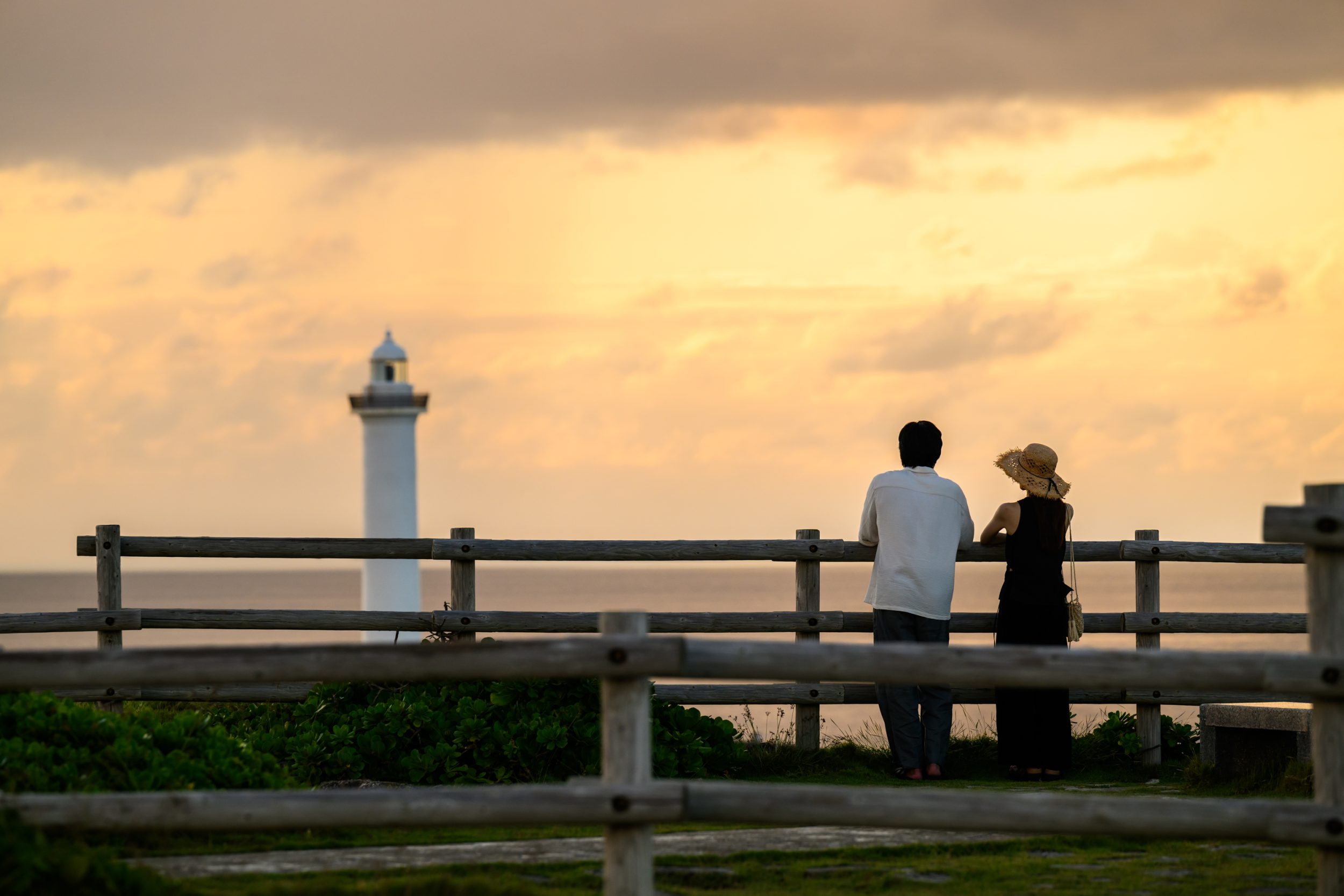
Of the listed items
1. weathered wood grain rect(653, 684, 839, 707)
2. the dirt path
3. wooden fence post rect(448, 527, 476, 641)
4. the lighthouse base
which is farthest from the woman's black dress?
the lighthouse base

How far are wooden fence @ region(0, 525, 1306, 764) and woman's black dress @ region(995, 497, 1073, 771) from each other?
0.35 meters

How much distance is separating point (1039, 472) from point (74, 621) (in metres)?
6.59

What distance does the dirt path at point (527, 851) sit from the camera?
239 inches

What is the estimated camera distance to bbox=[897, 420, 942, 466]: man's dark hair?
9.38m

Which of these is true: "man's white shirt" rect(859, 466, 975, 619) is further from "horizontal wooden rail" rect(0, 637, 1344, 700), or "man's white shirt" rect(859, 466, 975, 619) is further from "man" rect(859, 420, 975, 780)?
"horizontal wooden rail" rect(0, 637, 1344, 700)

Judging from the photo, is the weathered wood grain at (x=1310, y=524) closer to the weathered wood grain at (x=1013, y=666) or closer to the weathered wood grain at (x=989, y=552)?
the weathered wood grain at (x=1013, y=666)

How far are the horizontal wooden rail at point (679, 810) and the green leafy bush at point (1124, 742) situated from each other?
5.01m

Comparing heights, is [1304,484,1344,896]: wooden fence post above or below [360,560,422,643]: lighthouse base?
above

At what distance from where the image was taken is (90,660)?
5.02 m

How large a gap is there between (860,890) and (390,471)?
33349 millimetres

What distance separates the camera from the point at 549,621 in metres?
10.1

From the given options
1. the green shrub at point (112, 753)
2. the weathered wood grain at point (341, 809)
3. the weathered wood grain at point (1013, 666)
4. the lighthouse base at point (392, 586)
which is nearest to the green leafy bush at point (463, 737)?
the green shrub at point (112, 753)

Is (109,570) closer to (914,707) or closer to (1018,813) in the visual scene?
(914,707)

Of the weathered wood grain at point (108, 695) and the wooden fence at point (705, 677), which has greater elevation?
the wooden fence at point (705, 677)
